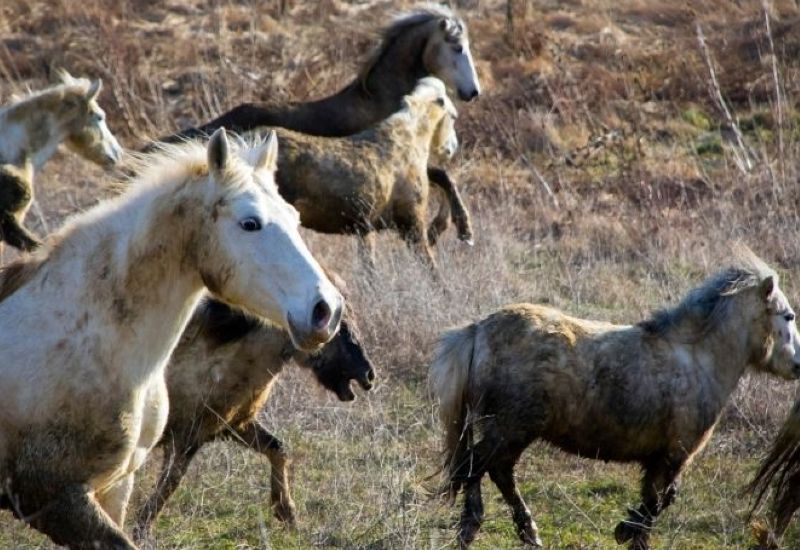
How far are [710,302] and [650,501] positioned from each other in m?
1.02

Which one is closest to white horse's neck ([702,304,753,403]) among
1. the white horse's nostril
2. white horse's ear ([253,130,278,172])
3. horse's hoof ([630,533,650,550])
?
horse's hoof ([630,533,650,550])

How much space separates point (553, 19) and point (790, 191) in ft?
31.7

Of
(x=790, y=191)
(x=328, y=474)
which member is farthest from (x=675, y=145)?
(x=328, y=474)

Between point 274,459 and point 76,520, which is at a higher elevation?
point 76,520

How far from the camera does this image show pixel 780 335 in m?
7.40

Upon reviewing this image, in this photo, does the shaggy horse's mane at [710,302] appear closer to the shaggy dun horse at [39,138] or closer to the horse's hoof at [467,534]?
the horse's hoof at [467,534]

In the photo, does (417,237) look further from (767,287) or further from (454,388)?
(454,388)

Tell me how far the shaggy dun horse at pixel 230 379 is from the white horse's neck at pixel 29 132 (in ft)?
15.3

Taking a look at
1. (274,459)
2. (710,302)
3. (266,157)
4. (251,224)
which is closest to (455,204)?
(710,302)

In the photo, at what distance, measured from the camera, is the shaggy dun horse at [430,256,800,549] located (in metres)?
6.79

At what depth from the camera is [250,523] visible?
7.14 meters

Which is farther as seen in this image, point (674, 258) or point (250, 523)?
point (674, 258)

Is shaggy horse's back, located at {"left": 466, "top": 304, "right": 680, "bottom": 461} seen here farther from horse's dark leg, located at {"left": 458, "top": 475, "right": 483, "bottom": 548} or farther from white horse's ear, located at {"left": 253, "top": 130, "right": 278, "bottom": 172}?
white horse's ear, located at {"left": 253, "top": 130, "right": 278, "bottom": 172}

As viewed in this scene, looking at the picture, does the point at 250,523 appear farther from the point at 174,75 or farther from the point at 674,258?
the point at 174,75
